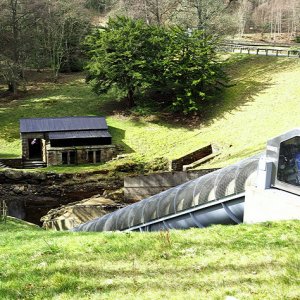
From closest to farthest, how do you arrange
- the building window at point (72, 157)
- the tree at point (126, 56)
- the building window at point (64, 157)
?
the building window at point (64, 157) → the building window at point (72, 157) → the tree at point (126, 56)

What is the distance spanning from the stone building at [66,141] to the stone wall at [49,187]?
2.72 meters

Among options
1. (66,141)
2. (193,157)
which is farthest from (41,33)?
(193,157)

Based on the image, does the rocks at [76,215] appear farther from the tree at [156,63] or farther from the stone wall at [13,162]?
the tree at [156,63]

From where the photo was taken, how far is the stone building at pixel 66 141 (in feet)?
99.9

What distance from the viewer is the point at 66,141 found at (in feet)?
102

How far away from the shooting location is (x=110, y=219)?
47.6 feet

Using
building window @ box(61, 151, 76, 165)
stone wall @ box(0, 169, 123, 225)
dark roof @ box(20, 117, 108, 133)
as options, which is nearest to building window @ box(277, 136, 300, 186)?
stone wall @ box(0, 169, 123, 225)

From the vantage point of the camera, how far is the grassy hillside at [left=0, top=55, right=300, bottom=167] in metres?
31.1

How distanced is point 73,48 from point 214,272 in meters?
49.3

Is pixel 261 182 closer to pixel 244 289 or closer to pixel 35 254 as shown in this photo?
pixel 244 289

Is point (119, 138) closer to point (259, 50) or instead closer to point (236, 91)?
point (236, 91)

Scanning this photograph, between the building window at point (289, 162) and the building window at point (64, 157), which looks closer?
the building window at point (289, 162)

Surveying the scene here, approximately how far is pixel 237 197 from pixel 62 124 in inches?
→ 961

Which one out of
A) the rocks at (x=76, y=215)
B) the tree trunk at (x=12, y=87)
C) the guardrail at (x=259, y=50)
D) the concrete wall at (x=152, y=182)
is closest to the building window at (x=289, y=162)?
the rocks at (x=76, y=215)
